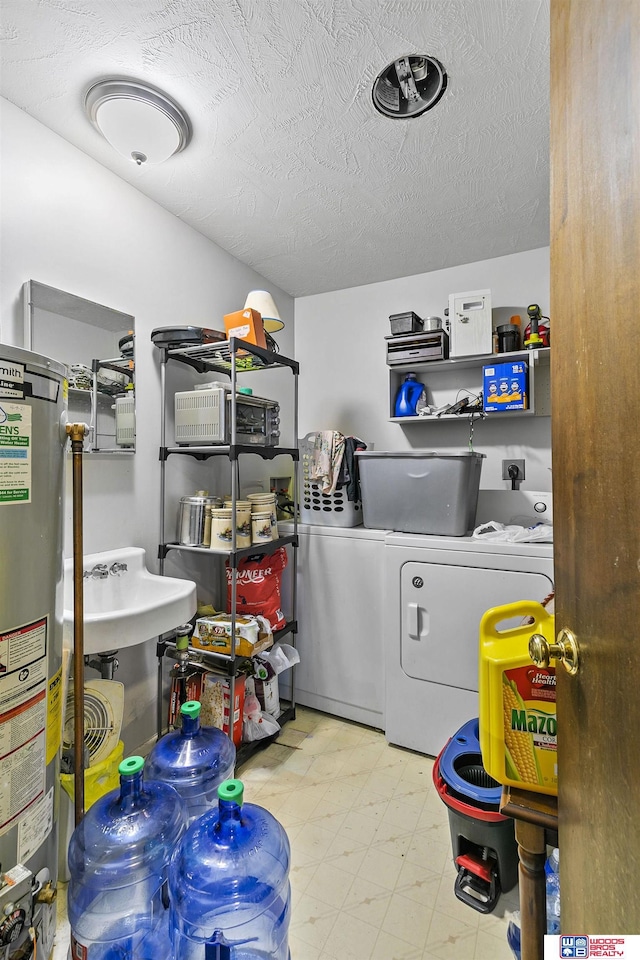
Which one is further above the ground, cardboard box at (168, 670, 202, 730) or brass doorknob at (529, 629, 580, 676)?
brass doorknob at (529, 629, 580, 676)

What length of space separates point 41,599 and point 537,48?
1864mm

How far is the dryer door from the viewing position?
185 cm

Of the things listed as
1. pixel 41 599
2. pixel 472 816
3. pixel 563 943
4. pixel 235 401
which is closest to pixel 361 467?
pixel 235 401

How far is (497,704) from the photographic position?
2.92ft

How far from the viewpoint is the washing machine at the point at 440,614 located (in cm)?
184

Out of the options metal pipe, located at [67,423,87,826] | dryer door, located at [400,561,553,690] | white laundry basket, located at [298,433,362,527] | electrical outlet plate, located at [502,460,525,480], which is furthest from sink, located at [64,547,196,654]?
electrical outlet plate, located at [502,460,525,480]

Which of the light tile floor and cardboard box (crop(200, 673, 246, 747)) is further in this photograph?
cardboard box (crop(200, 673, 246, 747))

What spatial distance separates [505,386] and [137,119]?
1795mm

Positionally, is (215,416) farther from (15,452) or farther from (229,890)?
(229,890)

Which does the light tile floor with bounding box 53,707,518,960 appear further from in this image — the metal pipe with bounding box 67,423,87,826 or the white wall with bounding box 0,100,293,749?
the white wall with bounding box 0,100,293,749

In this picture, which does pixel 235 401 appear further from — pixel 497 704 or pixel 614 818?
pixel 614 818

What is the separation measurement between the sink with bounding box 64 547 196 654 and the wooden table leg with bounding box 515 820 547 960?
1.15 m

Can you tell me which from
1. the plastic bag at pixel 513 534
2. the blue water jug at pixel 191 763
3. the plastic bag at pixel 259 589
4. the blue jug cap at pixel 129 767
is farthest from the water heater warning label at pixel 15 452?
the plastic bag at pixel 513 534

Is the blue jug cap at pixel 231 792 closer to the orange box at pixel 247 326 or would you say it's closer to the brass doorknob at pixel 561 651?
the brass doorknob at pixel 561 651
